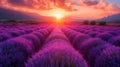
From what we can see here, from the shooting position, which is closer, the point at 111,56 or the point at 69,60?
the point at 69,60

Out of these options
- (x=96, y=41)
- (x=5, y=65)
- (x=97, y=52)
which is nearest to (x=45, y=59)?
(x=5, y=65)

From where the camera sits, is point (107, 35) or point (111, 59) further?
point (107, 35)

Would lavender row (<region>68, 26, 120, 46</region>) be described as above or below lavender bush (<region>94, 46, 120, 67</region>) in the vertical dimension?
below

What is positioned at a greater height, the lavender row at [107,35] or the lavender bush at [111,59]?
the lavender bush at [111,59]

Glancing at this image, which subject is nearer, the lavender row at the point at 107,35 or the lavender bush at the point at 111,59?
the lavender bush at the point at 111,59

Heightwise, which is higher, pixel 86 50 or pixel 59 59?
pixel 59 59

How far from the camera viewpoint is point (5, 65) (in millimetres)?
7172

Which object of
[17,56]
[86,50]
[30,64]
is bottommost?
[86,50]

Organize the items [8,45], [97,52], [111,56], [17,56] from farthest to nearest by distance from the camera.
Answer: [97,52], [8,45], [17,56], [111,56]

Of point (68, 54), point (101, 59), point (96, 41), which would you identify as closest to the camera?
point (68, 54)

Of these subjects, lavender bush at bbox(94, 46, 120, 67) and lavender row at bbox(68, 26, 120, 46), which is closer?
lavender bush at bbox(94, 46, 120, 67)

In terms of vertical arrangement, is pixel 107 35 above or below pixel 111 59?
below

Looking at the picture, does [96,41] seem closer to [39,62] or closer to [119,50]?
[119,50]

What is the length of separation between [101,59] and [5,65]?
9.38 feet
